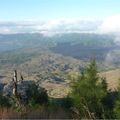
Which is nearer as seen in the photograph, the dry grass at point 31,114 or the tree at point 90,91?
the dry grass at point 31,114

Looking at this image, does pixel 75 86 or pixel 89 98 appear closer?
pixel 89 98

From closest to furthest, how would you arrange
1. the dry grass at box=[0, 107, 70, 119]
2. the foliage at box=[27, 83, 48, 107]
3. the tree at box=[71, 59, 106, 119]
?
the dry grass at box=[0, 107, 70, 119]
the tree at box=[71, 59, 106, 119]
the foliage at box=[27, 83, 48, 107]

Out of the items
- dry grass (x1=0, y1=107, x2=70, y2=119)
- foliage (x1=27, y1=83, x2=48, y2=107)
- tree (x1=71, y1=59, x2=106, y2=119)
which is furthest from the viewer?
foliage (x1=27, y1=83, x2=48, y2=107)

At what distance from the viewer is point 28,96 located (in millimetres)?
44750

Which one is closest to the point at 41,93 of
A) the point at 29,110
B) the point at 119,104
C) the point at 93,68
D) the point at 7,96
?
the point at 7,96

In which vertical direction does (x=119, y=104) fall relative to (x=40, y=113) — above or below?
below

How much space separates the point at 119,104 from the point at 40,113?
25676mm

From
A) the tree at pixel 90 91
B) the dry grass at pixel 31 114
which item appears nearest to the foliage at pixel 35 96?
the tree at pixel 90 91

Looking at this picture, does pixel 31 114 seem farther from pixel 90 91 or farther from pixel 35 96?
pixel 35 96

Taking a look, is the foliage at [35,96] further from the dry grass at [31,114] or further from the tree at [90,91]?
the dry grass at [31,114]

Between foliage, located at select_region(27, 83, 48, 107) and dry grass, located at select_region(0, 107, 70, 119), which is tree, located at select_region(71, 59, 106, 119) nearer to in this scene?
foliage, located at select_region(27, 83, 48, 107)

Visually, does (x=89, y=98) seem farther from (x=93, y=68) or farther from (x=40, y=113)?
(x=40, y=113)

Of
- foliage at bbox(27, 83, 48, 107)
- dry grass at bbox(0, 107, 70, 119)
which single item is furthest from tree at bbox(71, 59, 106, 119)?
dry grass at bbox(0, 107, 70, 119)

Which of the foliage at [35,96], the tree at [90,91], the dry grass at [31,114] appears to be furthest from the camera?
the foliage at [35,96]
